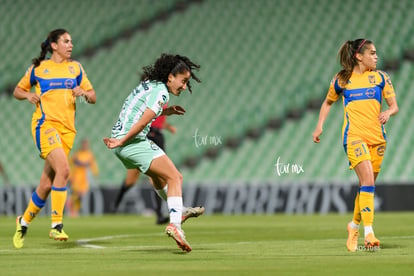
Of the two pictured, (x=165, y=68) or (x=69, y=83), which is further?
(x=69, y=83)

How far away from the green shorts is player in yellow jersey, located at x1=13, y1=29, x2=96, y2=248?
1109 millimetres

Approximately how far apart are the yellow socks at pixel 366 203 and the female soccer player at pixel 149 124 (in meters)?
1.58

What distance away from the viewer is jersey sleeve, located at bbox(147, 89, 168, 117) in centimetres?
795

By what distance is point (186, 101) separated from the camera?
22141 mm

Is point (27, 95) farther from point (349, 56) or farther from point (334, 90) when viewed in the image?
point (349, 56)

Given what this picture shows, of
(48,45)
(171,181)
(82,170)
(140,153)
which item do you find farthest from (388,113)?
(82,170)

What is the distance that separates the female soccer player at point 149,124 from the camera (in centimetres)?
795

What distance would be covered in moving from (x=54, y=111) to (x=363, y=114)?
3062mm

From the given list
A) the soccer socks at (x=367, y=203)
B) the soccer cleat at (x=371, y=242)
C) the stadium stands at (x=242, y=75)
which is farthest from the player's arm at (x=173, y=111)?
the stadium stands at (x=242, y=75)

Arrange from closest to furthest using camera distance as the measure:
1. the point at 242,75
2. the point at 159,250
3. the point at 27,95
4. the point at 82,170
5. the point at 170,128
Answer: the point at 159,250
the point at 27,95
the point at 170,128
the point at 82,170
the point at 242,75

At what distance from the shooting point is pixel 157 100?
8000 mm

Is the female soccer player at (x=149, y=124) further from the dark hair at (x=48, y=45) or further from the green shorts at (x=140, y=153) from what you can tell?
the dark hair at (x=48, y=45)

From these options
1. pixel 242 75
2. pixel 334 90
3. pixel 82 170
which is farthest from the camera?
pixel 242 75

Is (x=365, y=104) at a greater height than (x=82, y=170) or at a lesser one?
greater
